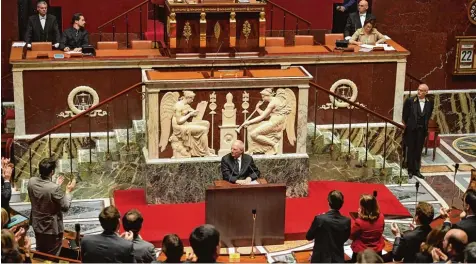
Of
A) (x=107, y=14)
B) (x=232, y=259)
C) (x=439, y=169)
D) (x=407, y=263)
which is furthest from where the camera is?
(x=107, y=14)

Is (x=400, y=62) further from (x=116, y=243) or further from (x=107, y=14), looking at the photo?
(x=116, y=243)

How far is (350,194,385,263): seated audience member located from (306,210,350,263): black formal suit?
21 cm

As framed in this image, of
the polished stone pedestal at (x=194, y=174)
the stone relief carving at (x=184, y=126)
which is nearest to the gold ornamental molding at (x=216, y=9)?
the stone relief carving at (x=184, y=126)

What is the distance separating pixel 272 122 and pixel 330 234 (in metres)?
3.09

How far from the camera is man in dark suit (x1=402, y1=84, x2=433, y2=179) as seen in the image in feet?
42.7

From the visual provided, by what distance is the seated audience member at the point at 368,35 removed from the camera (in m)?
14.1

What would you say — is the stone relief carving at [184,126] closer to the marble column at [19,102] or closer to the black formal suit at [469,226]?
the marble column at [19,102]

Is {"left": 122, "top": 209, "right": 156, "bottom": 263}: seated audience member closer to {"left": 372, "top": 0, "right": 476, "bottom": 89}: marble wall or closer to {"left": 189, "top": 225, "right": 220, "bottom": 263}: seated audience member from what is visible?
{"left": 189, "top": 225, "right": 220, "bottom": 263}: seated audience member

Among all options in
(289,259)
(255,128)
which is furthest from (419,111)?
(289,259)

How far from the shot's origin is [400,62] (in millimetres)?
13914

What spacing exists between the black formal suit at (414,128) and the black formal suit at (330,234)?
4.81 meters

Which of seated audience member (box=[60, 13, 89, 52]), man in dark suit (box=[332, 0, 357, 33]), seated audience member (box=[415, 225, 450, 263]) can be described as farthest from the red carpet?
man in dark suit (box=[332, 0, 357, 33])

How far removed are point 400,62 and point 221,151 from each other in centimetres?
373

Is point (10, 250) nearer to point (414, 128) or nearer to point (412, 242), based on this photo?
point (412, 242)
